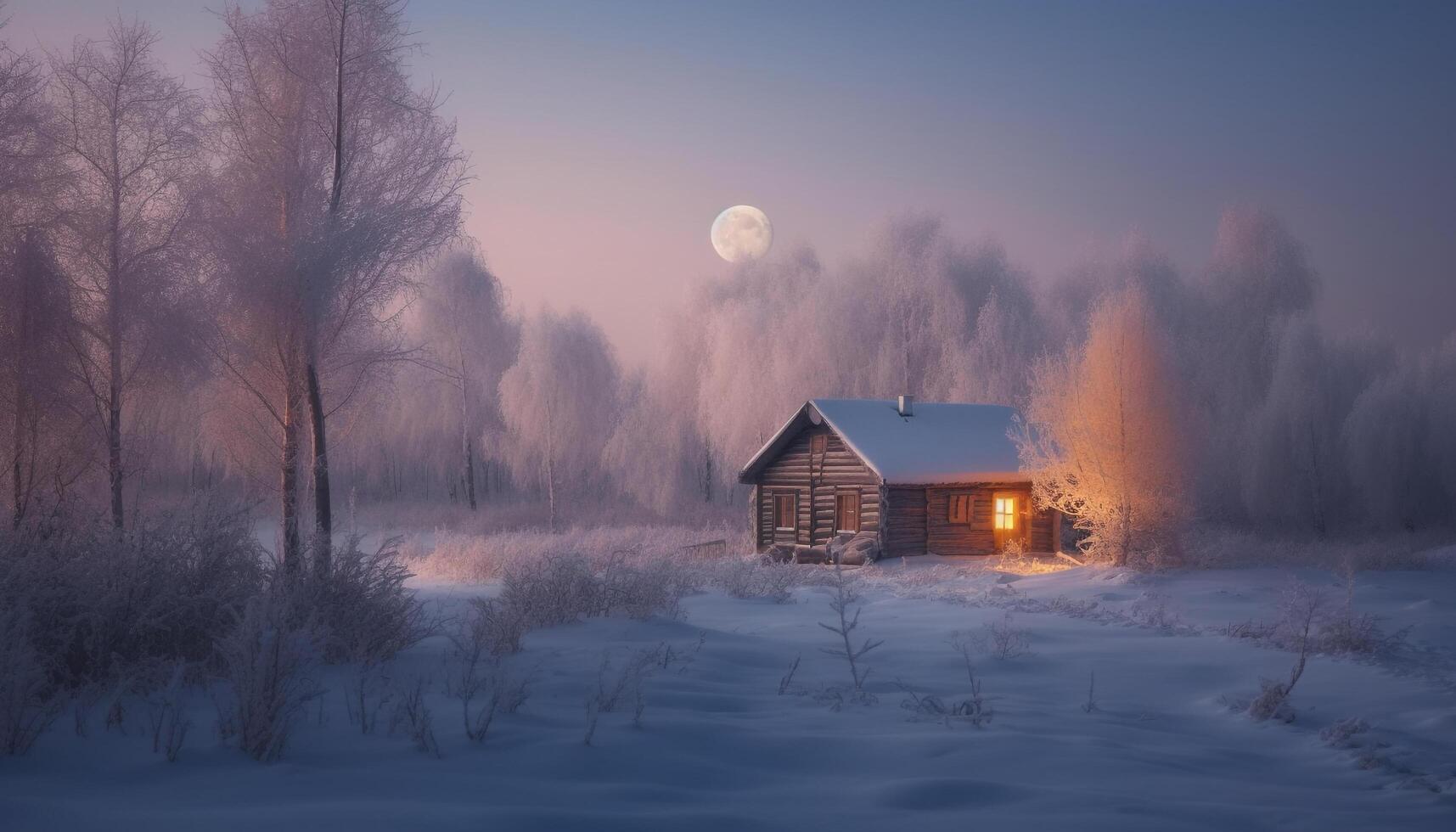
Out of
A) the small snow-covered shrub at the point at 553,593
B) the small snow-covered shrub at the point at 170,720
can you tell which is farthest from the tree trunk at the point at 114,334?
the small snow-covered shrub at the point at 170,720

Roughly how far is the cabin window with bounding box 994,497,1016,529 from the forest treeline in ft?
15.5

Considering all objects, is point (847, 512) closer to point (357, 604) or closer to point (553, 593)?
point (553, 593)

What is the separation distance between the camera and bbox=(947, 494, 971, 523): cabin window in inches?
1038

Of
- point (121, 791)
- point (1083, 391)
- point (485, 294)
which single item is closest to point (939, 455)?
point (1083, 391)

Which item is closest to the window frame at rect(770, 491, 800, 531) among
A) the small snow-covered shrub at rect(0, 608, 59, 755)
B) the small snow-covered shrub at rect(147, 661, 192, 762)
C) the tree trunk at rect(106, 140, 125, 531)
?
the tree trunk at rect(106, 140, 125, 531)

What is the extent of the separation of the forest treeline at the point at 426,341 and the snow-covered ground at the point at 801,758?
3.05m

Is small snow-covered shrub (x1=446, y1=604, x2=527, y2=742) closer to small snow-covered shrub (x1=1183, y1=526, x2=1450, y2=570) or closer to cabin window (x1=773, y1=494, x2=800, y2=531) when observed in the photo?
small snow-covered shrub (x1=1183, y1=526, x2=1450, y2=570)

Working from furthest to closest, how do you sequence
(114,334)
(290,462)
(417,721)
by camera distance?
(114,334)
(290,462)
(417,721)

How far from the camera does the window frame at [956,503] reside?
26.3 m

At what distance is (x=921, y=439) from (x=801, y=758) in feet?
72.3

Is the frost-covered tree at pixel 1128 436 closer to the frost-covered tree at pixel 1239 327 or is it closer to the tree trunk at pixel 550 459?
the frost-covered tree at pixel 1239 327

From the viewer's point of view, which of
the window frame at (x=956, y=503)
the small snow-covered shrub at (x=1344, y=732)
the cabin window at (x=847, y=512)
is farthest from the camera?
the cabin window at (x=847, y=512)

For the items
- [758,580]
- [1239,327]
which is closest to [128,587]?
[758,580]

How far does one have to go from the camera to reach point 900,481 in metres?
24.6
